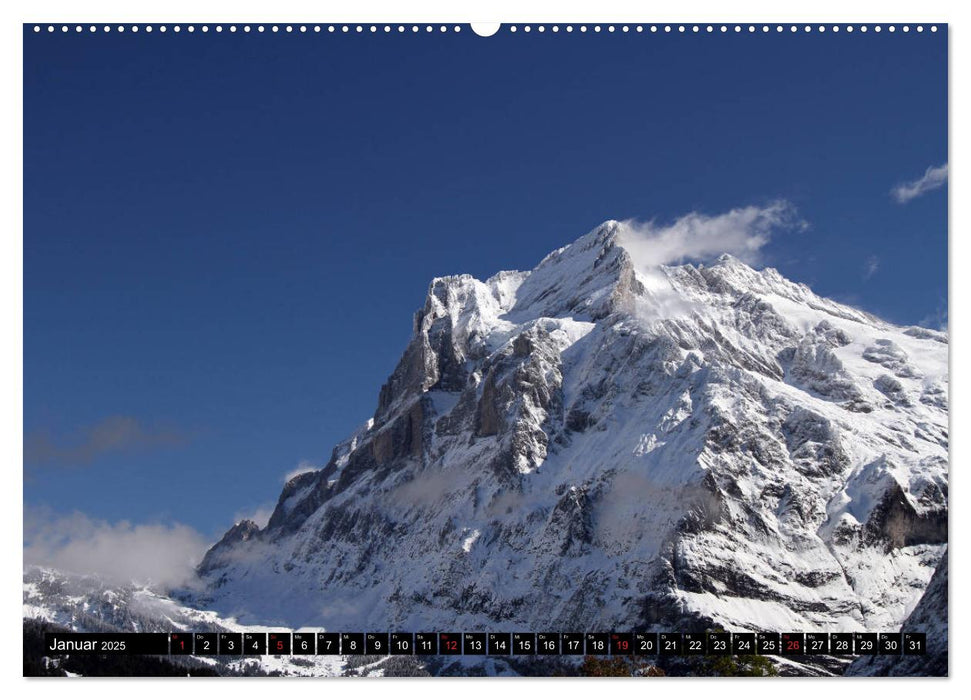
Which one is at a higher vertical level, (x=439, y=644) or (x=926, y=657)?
(x=439, y=644)

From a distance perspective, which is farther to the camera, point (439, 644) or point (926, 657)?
point (926, 657)
